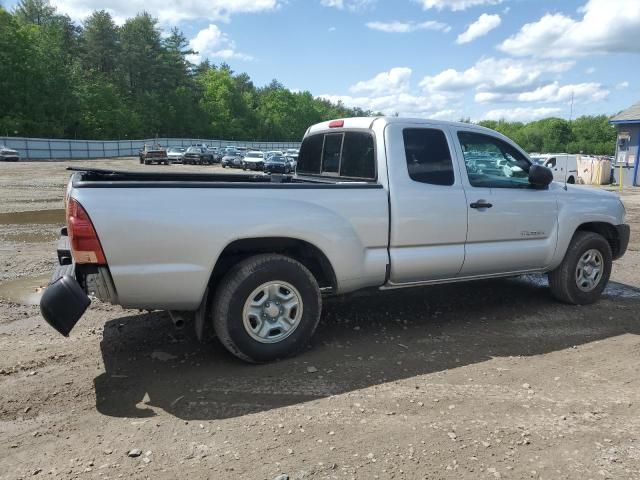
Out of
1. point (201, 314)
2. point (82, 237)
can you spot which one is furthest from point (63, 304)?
point (201, 314)

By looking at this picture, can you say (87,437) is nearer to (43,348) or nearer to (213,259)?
(213,259)

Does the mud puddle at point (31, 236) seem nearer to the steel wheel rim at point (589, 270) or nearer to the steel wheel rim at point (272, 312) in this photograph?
the steel wheel rim at point (272, 312)

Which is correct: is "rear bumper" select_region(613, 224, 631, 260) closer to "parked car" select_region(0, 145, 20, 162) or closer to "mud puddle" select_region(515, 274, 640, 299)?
"mud puddle" select_region(515, 274, 640, 299)

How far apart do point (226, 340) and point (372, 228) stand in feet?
4.97

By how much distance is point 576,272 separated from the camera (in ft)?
19.5

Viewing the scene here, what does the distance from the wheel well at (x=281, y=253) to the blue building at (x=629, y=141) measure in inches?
1088

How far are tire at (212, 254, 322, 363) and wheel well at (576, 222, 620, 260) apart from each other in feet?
11.6

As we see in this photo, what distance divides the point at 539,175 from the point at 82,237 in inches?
167

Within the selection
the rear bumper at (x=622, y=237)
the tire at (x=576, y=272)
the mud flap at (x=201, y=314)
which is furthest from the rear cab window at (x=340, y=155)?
the rear bumper at (x=622, y=237)

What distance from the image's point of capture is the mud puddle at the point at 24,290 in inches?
236

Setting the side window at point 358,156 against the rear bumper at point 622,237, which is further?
the rear bumper at point 622,237

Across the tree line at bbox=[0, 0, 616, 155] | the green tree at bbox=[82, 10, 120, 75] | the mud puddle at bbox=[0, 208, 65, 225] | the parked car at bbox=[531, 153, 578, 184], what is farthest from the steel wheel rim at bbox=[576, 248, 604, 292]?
the green tree at bbox=[82, 10, 120, 75]

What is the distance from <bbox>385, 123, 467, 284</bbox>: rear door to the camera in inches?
184

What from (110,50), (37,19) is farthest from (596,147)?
(37,19)
